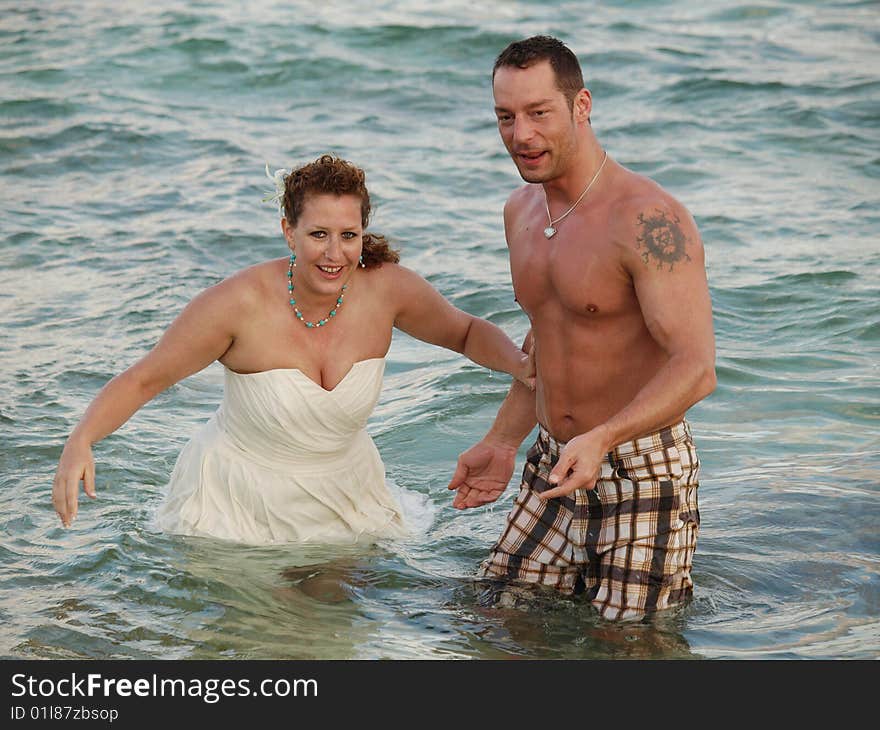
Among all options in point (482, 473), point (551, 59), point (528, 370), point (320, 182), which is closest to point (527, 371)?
point (528, 370)

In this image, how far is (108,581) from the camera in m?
5.69

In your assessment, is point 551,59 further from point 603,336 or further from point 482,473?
point 482,473

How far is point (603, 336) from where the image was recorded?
15.9ft

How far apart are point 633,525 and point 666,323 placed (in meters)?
0.82

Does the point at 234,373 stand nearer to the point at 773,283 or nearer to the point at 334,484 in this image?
the point at 334,484

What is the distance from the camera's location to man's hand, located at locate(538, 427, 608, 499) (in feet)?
13.9

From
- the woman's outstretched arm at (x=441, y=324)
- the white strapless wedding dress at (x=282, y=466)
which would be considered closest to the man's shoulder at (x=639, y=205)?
the woman's outstretched arm at (x=441, y=324)

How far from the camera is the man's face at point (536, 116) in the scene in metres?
4.72

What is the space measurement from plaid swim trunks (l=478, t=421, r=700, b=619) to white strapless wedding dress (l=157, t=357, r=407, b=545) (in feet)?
2.98

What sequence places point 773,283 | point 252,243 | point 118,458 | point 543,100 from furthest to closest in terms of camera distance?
point 252,243 → point 773,283 → point 118,458 → point 543,100

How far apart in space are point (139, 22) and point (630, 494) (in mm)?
13827

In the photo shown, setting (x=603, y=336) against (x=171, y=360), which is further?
(x=171, y=360)

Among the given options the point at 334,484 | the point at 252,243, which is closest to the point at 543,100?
the point at 334,484

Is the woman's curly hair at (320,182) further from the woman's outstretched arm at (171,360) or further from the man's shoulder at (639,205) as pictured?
the man's shoulder at (639,205)
